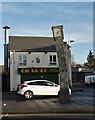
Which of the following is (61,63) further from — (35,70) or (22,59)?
(22,59)

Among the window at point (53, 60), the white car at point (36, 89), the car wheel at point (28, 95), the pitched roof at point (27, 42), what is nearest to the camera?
the car wheel at point (28, 95)

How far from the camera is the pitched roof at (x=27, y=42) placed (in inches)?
1669

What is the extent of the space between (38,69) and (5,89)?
202 inches

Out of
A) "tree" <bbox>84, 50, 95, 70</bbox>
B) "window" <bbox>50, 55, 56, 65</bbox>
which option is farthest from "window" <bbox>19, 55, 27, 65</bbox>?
"tree" <bbox>84, 50, 95, 70</bbox>

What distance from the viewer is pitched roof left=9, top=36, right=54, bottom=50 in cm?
4239

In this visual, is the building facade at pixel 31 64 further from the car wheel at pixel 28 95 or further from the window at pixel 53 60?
the car wheel at pixel 28 95

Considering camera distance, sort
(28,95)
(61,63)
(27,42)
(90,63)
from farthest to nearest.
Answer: (90,63) → (27,42) → (28,95) → (61,63)

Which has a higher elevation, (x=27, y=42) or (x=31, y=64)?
(x=27, y=42)

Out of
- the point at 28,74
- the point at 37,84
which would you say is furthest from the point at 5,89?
the point at 37,84

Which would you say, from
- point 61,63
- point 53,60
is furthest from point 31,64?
point 61,63

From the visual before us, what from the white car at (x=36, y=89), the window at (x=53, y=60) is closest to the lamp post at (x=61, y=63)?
the white car at (x=36, y=89)

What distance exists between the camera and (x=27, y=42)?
146ft

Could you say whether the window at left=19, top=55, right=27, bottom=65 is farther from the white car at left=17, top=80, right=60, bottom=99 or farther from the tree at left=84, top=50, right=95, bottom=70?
the tree at left=84, top=50, right=95, bottom=70

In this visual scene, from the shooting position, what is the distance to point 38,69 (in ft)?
135
